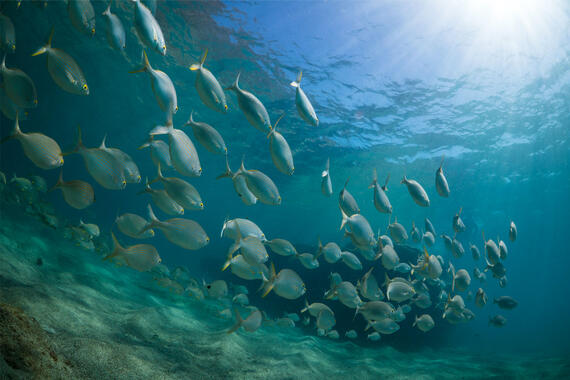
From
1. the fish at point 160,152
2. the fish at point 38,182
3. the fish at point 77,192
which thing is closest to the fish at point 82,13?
the fish at point 160,152

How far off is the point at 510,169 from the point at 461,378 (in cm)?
2332

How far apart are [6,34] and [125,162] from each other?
2.63 meters

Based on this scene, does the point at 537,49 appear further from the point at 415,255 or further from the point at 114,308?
the point at 114,308

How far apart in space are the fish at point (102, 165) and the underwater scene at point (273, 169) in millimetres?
18

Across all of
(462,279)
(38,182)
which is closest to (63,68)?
(38,182)

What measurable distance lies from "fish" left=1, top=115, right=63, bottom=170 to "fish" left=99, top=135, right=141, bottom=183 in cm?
52

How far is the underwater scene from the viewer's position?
337 cm

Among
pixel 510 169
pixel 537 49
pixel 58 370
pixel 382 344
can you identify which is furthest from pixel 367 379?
pixel 510 169

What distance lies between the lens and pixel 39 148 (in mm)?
3207

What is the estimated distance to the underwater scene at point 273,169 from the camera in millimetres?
3371

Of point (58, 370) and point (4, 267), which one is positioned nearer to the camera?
point (58, 370)

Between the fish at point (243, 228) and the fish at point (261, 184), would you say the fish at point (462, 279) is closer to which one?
the fish at point (243, 228)

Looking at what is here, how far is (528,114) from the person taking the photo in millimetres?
16219

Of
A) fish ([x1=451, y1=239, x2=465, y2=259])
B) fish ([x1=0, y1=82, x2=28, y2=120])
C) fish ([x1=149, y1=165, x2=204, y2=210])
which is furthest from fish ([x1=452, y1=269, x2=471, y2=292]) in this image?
fish ([x1=0, y1=82, x2=28, y2=120])
